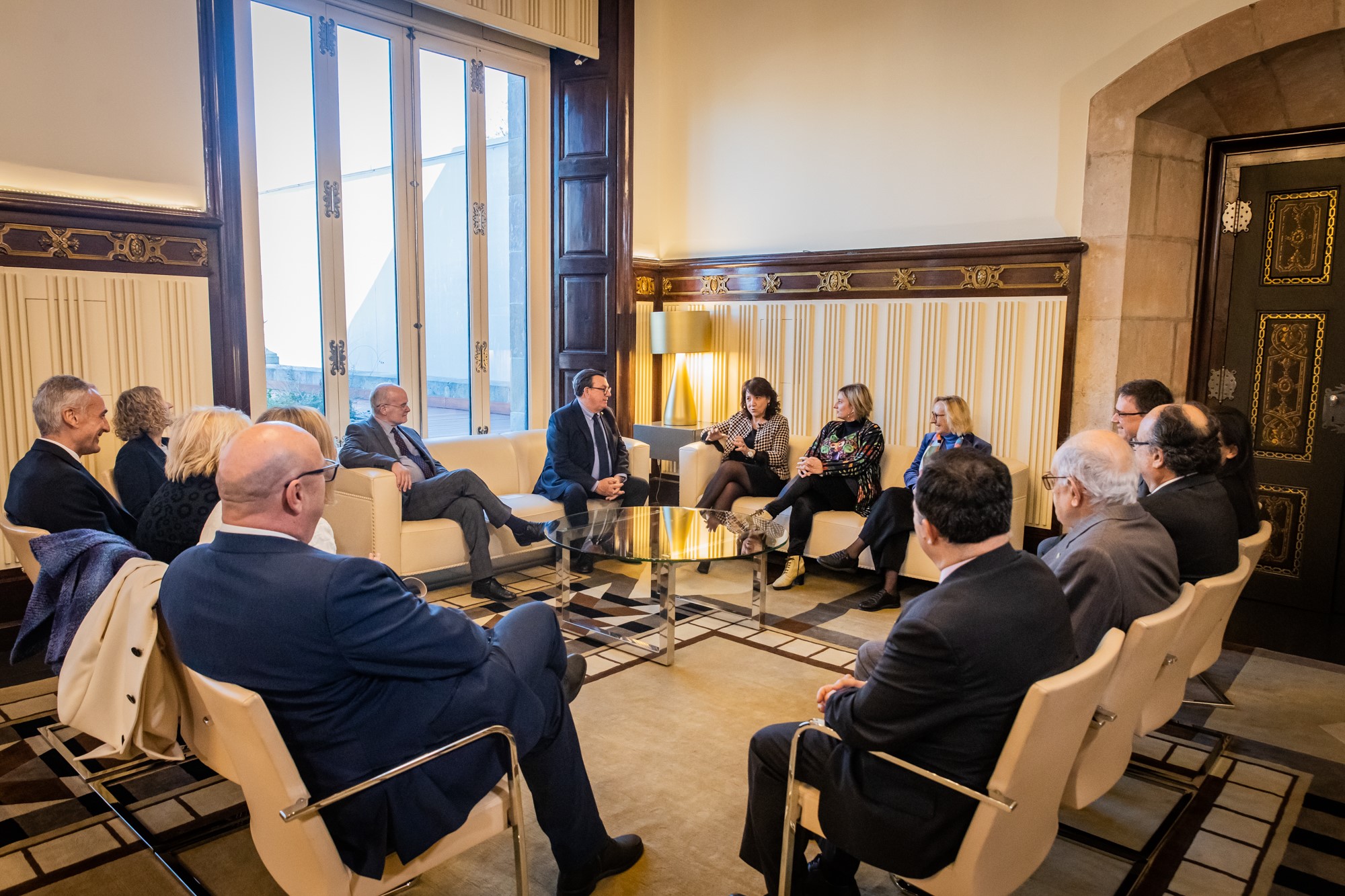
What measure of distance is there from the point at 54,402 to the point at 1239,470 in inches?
177

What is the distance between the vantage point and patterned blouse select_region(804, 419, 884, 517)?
17.6 ft

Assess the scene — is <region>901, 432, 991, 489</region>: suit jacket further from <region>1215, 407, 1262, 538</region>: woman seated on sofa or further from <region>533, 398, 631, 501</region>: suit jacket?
<region>533, 398, 631, 501</region>: suit jacket

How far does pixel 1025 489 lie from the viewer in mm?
5227

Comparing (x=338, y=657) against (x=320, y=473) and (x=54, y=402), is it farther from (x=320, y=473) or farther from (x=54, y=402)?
(x=54, y=402)

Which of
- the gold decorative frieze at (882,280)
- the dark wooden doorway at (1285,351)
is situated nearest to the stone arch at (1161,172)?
the dark wooden doorway at (1285,351)

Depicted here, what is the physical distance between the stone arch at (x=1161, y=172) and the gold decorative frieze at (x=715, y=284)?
2.51 m

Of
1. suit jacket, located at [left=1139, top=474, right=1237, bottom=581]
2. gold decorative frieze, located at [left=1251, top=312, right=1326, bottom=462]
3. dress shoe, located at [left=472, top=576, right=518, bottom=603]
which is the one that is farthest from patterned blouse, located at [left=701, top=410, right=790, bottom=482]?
suit jacket, located at [left=1139, top=474, right=1237, bottom=581]

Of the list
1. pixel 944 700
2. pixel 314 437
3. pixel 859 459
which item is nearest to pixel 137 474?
pixel 314 437

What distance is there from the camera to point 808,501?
5.41m

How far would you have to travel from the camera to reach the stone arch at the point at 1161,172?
15.7 feet

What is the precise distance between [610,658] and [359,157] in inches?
144

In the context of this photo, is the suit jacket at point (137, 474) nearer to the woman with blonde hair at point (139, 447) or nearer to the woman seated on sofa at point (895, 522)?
the woman with blonde hair at point (139, 447)

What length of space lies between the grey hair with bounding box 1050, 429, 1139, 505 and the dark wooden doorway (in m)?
2.87

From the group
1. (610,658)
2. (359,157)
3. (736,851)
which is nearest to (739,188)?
(359,157)
